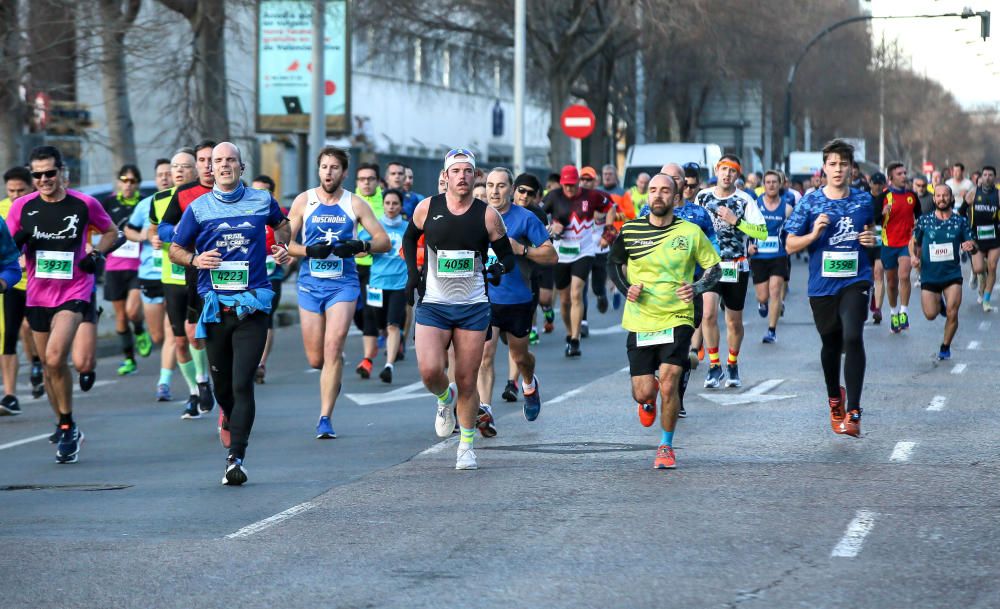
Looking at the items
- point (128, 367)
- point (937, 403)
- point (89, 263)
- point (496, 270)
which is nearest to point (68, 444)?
point (89, 263)

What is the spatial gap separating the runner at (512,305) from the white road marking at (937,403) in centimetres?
293

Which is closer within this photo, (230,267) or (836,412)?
(230,267)

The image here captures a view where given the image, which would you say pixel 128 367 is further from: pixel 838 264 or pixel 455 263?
pixel 838 264

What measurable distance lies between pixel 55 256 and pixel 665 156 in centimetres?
2497

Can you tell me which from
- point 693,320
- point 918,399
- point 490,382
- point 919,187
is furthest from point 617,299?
point 693,320

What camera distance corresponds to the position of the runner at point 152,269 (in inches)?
584

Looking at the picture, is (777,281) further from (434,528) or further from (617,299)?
(434,528)

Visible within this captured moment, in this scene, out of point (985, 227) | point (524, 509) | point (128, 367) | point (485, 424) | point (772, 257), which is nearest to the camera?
point (524, 509)

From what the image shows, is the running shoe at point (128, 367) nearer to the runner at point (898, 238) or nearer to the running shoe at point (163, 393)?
the running shoe at point (163, 393)

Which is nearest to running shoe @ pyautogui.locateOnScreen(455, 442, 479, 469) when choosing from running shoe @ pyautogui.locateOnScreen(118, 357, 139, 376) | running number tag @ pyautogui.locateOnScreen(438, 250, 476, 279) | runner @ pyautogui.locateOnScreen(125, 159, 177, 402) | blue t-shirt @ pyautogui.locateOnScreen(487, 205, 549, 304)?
running number tag @ pyautogui.locateOnScreen(438, 250, 476, 279)

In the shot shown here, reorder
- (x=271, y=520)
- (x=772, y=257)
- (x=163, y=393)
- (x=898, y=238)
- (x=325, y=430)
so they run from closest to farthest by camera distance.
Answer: (x=271, y=520), (x=325, y=430), (x=163, y=393), (x=772, y=257), (x=898, y=238)

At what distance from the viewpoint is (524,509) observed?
8695 mm

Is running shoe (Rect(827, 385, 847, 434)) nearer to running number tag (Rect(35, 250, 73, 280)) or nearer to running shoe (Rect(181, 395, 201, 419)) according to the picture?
running shoe (Rect(181, 395, 201, 419))

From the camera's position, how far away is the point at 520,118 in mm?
32688
